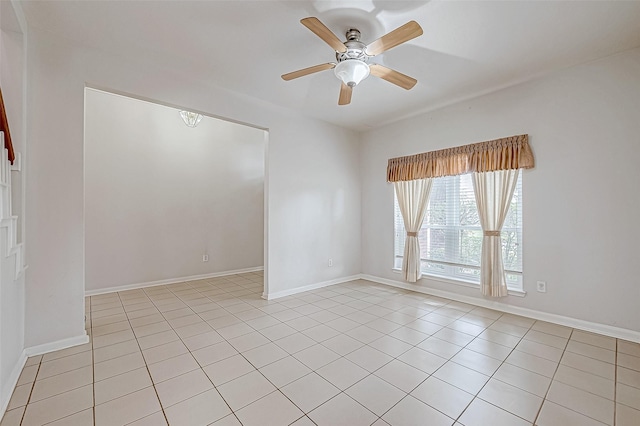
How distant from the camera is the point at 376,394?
1841mm

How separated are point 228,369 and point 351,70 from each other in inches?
101

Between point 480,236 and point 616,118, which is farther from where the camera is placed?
point 480,236

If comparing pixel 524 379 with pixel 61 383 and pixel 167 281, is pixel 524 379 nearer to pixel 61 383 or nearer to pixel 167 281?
pixel 61 383

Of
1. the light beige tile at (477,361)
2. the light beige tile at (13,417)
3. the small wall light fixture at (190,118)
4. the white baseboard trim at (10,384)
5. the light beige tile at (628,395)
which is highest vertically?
the small wall light fixture at (190,118)

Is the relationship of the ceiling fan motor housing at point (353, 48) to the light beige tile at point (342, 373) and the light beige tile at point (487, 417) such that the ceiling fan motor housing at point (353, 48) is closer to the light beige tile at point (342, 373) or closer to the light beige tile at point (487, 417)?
the light beige tile at point (342, 373)

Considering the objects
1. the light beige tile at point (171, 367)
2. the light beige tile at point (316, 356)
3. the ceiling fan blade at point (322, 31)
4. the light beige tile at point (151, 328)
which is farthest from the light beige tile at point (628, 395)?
the light beige tile at point (151, 328)

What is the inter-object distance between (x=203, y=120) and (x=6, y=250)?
389 cm

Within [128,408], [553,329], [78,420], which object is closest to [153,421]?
[128,408]

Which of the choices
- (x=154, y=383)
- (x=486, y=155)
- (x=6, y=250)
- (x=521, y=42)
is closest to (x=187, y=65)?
(x=6, y=250)

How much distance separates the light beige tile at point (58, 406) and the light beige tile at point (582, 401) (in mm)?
3000

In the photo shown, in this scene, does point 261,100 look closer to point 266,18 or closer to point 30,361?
point 266,18

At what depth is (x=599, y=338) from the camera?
2.64 meters

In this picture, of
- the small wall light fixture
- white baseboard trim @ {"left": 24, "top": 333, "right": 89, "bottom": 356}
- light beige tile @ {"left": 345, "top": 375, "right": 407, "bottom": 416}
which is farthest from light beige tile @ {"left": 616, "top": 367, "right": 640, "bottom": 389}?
the small wall light fixture

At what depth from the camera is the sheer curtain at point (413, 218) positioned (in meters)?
4.21
